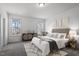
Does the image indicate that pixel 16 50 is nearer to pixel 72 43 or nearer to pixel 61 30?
pixel 72 43

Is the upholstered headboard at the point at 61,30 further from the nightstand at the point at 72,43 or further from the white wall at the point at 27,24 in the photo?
the white wall at the point at 27,24

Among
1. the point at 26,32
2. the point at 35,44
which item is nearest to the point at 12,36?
the point at 26,32

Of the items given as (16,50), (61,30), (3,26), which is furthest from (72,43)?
(3,26)

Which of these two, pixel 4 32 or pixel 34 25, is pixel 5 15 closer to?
pixel 4 32

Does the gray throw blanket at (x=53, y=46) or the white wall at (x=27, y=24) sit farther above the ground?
the white wall at (x=27, y=24)

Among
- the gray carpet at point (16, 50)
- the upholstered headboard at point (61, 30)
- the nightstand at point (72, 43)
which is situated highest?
the upholstered headboard at point (61, 30)

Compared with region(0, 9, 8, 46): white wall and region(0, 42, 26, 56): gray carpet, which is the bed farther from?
region(0, 9, 8, 46): white wall

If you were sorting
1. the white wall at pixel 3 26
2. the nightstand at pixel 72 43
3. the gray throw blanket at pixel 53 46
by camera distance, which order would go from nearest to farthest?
the white wall at pixel 3 26, the gray throw blanket at pixel 53 46, the nightstand at pixel 72 43

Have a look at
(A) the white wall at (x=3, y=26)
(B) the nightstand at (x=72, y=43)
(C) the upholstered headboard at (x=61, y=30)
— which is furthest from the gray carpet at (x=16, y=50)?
(C) the upholstered headboard at (x=61, y=30)

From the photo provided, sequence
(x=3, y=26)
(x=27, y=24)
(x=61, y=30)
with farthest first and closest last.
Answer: (x=61, y=30), (x=27, y=24), (x=3, y=26)

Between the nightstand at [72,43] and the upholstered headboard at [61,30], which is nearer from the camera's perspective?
the nightstand at [72,43]

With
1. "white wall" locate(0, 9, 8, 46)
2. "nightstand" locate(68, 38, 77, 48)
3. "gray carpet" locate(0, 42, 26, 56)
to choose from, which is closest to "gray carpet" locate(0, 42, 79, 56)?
"gray carpet" locate(0, 42, 26, 56)

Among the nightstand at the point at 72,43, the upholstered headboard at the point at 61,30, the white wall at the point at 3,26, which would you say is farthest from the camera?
the upholstered headboard at the point at 61,30

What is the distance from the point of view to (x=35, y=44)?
3.55m
